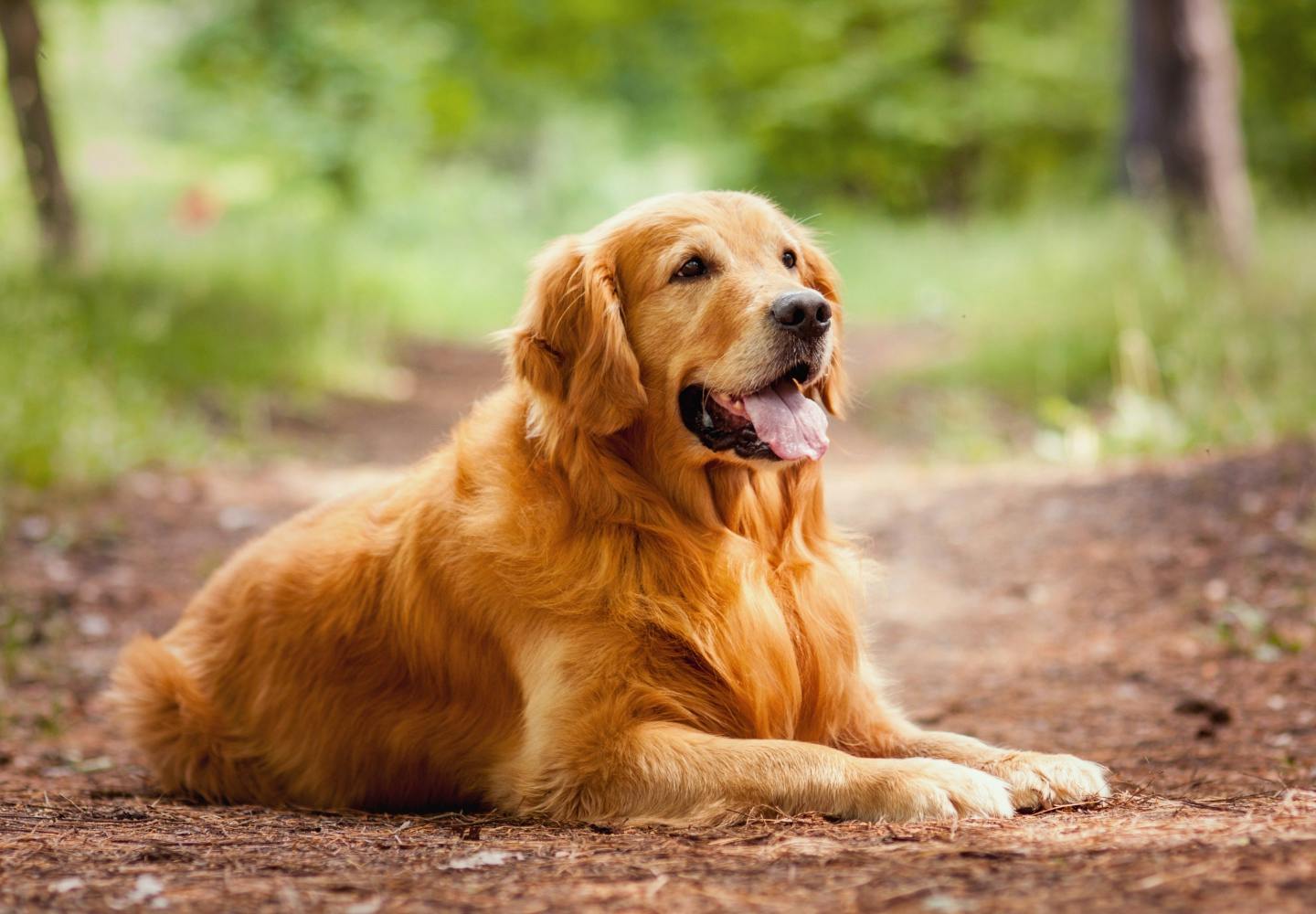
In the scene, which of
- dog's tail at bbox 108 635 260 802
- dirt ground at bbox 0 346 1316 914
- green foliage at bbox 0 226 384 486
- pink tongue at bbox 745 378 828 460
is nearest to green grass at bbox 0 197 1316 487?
green foliage at bbox 0 226 384 486

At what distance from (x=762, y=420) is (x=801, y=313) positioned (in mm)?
287

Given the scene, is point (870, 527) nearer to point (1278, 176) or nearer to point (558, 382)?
point (558, 382)

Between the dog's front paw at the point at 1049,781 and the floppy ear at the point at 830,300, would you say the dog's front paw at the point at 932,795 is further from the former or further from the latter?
the floppy ear at the point at 830,300

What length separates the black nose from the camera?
3.33m

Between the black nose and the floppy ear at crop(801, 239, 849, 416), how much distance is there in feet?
0.78

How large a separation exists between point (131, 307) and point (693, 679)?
7865 millimetres

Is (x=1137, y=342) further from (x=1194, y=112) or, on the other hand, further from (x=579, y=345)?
(x=579, y=345)

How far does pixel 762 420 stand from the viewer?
336 cm

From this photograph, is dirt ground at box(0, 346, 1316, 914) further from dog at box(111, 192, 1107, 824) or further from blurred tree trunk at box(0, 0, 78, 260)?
blurred tree trunk at box(0, 0, 78, 260)

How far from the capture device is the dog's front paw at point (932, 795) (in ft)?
9.10

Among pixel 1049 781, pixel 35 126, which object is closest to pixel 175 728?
pixel 1049 781

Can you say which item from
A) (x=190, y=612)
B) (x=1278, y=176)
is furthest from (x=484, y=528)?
(x=1278, y=176)

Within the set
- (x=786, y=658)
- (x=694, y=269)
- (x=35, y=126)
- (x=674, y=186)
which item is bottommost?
(x=786, y=658)

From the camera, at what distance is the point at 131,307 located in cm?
979
